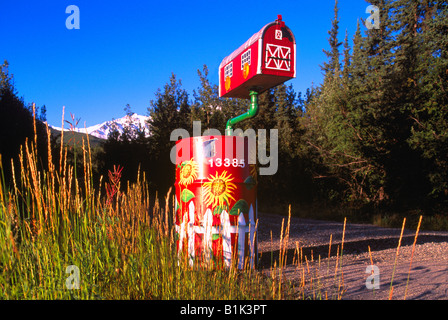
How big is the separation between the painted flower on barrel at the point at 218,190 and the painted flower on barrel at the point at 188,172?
0.64 feet

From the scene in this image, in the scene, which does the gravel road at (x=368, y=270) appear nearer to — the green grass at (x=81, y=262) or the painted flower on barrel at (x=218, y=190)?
the green grass at (x=81, y=262)

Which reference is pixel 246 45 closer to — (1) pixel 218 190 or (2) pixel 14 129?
(1) pixel 218 190

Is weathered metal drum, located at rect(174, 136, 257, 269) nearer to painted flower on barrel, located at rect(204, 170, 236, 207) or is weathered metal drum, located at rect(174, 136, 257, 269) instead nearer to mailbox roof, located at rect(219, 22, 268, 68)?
painted flower on barrel, located at rect(204, 170, 236, 207)

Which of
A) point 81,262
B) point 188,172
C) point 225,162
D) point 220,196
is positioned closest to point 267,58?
point 225,162

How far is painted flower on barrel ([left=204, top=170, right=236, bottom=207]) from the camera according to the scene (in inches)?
162

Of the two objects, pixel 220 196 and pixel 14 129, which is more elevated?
pixel 14 129

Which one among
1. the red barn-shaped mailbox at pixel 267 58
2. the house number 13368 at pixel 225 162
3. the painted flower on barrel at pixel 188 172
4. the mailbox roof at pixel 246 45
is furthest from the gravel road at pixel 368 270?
the mailbox roof at pixel 246 45

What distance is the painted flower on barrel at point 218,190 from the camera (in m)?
4.11

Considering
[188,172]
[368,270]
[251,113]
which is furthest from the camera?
[251,113]

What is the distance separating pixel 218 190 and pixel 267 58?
1997mm

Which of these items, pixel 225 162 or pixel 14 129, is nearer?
pixel 225 162

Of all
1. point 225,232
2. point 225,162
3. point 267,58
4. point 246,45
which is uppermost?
point 246,45

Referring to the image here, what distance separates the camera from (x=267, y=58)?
15.9 ft
